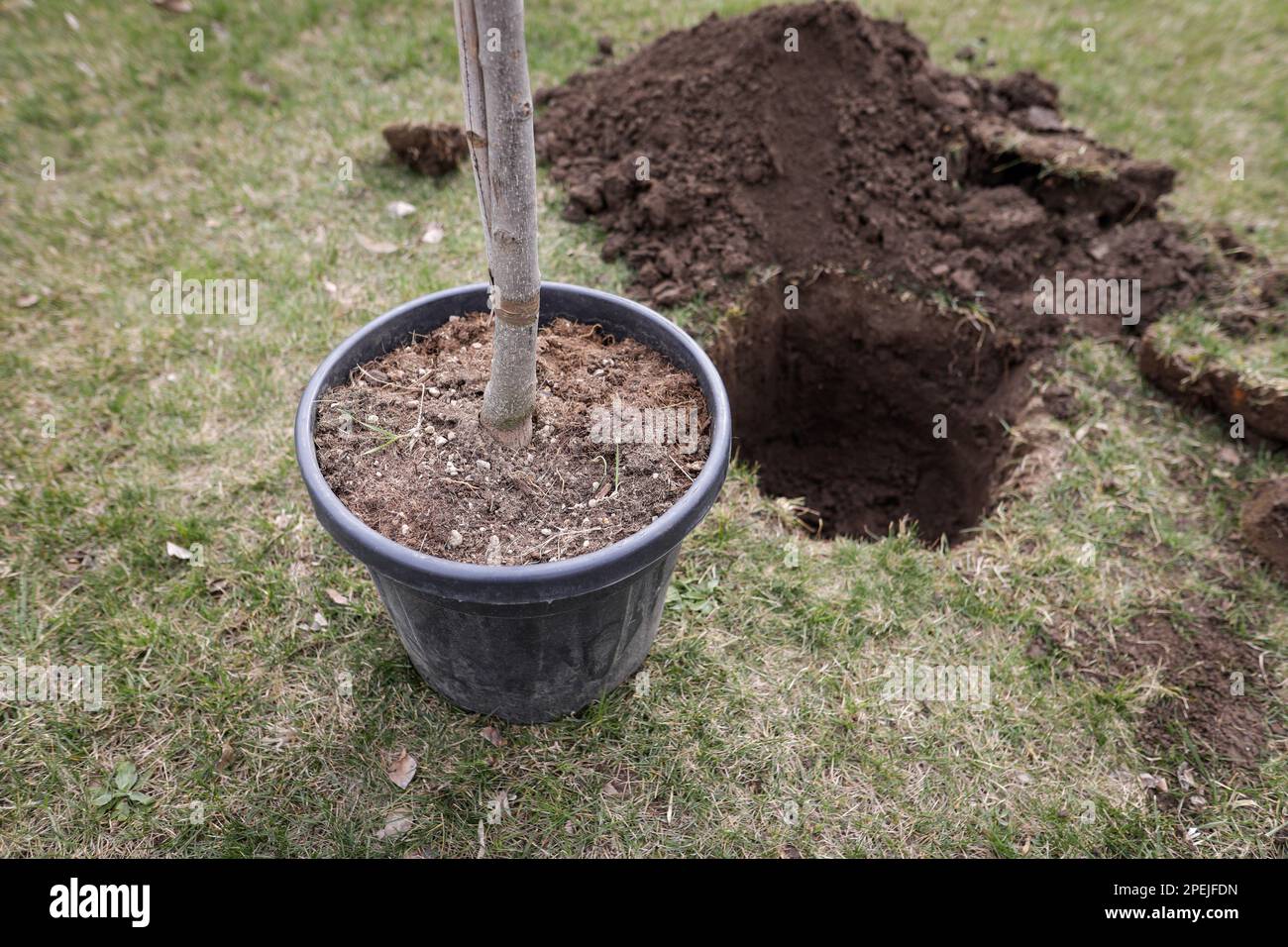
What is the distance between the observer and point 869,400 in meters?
3.62

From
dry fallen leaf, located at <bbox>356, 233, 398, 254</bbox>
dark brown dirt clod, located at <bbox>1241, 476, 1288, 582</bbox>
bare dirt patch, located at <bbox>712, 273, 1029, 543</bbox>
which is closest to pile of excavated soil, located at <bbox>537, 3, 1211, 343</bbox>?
bare dirt patch, located at <bbox>712, 273, 1029, 543</bbox>

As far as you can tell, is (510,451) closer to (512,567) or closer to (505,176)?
(512,567)

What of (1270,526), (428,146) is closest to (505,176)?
(428,146)

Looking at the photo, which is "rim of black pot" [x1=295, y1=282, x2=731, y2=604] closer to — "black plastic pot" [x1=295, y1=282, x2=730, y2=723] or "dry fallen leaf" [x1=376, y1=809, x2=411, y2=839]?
"black plastic pot" [x1=295, y1=282, x2=730, y2=723]

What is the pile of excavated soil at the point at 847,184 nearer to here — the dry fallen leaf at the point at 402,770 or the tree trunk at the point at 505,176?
the tree trunk at the point at 505,176

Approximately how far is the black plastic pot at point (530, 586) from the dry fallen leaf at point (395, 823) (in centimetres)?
32

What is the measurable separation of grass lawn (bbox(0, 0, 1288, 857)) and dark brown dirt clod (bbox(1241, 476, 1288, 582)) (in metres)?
0.07

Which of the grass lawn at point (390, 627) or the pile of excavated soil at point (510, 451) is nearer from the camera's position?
the pile of excavated soil at point (510, 451)

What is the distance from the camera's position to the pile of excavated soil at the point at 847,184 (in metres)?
3.46

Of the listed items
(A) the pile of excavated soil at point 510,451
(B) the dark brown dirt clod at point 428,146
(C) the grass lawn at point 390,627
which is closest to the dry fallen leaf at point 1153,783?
(C) the grass lawn at point 390,627

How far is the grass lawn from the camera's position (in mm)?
2119

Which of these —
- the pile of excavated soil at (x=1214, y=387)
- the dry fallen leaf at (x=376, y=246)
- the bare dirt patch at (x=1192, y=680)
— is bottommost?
the bare dirt patch at (x=1192, y=680)

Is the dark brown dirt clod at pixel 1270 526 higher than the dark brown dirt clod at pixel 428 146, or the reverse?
the dark brown dirt clod at pixel 428 146

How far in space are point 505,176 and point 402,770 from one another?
1557 millimetres
